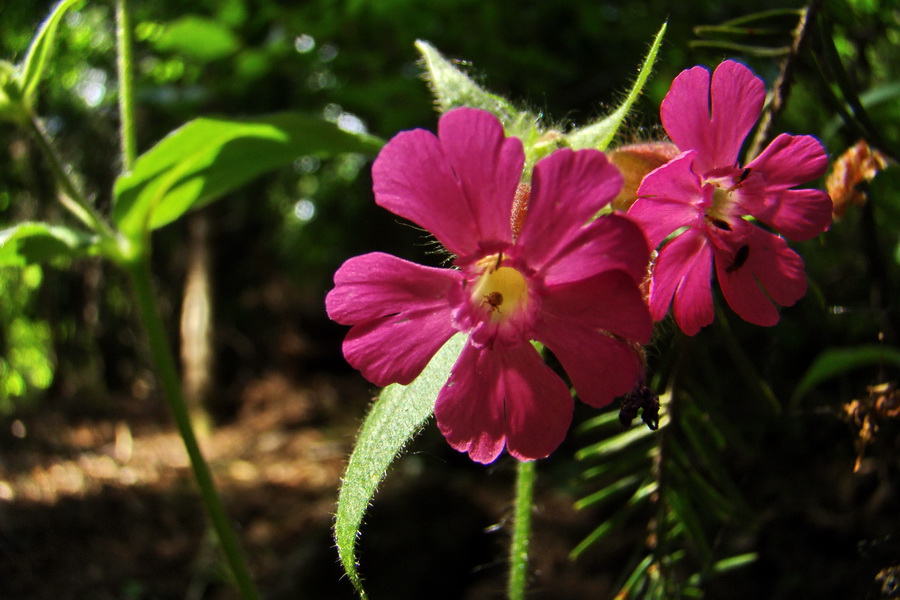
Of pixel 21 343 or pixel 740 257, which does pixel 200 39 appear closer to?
pixel 740 257

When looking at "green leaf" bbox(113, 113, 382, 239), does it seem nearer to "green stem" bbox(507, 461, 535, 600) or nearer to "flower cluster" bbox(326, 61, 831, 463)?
"flower cluster" bbox(326, 61, 831, 463)

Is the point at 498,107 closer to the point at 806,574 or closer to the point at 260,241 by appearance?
the point at 806,574

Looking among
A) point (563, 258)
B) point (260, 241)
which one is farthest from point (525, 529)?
point (260, 241)

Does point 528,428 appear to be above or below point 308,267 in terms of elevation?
above

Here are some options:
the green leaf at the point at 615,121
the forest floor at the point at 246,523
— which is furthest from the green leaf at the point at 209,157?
the forest floor at the point at 246,523

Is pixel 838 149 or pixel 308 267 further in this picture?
pixel 308 267

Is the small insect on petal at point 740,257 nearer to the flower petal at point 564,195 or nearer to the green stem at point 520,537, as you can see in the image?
the flower petal at point 564,195
